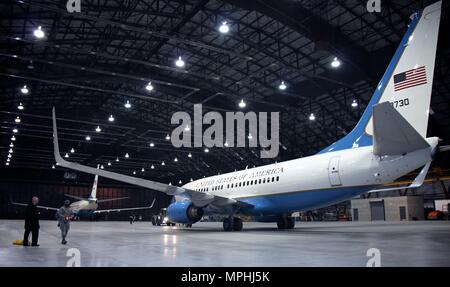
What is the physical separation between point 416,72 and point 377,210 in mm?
36170

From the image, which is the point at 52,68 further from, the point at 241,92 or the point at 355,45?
the point at 355,45

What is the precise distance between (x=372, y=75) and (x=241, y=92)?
635 inches

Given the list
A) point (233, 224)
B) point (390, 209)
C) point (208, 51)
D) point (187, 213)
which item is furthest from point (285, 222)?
point (390, 209)

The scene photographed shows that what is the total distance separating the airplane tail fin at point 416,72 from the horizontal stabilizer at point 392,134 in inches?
26.3

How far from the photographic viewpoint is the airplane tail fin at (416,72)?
11.8 metres

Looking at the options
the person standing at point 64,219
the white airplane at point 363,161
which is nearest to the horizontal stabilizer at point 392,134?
the white airplane at point 363,161

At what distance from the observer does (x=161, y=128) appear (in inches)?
1907

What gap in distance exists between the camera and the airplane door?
15.2m

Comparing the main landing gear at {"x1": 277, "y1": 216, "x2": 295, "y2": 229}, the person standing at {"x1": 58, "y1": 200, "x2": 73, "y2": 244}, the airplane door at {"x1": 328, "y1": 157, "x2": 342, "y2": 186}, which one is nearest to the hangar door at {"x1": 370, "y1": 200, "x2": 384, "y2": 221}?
the main landing gear at {"x1": 277, "y1": 216, "x2": 295, "y2": 229}

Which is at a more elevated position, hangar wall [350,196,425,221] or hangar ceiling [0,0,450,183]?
hangar ceiling [0,0,450,183]

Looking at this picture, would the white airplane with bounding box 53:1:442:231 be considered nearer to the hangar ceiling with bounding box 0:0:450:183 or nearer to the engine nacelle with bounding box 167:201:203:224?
the engine nacelle with bounding box 167:201:203:224

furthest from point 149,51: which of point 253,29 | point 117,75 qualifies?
point 253,29

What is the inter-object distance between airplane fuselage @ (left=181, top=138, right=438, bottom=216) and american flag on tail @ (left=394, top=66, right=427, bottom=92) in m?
1.97

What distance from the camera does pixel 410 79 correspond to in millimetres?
12562
